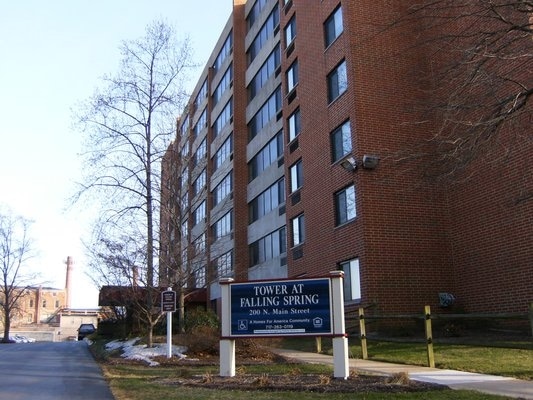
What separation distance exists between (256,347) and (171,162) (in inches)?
377

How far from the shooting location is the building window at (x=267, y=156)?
30.3m

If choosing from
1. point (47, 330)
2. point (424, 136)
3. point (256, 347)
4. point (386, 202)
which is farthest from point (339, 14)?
point (47, 330)

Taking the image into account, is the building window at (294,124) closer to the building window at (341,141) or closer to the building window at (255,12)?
the building window at (341,141)

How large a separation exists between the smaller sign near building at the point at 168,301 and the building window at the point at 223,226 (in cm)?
1887

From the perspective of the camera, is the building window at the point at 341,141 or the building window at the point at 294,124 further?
the building window at the point at 294,124

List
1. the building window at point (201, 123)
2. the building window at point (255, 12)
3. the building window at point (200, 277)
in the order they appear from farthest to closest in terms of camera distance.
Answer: the building window at point (201, 123)
the building window at point (255, 12)
the building window at point (200, 277)

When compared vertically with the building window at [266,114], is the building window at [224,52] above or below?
above

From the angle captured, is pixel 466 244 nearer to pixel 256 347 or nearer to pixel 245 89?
pixel 256 347

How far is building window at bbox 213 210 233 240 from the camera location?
36875 mm

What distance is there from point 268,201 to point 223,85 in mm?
13250

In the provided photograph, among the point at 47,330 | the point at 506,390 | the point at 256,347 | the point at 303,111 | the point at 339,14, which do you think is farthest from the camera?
the point at 47,330

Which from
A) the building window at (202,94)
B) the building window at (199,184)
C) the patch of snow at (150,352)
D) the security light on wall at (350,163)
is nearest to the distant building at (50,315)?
the building window at (202,94)

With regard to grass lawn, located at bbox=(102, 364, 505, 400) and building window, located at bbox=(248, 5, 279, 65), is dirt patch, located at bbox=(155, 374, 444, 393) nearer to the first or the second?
grass lawn, located at bbox=(102, 364, 505, 400)

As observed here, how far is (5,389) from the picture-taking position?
10641mm
